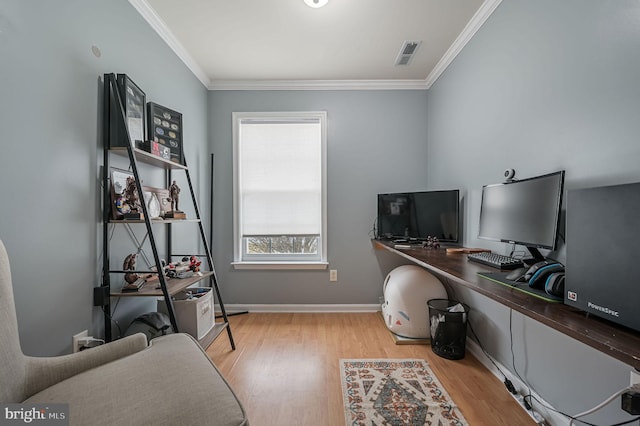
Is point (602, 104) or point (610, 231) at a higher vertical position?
point (602, 104)

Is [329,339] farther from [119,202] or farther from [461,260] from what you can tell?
[119,202]

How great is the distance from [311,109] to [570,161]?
2.33 metres

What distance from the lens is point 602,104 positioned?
43.8 inches

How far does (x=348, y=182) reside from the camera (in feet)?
9.94

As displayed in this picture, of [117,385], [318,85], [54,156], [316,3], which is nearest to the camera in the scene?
[117,385]

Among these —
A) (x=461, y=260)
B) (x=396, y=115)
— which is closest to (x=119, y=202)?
(x=461, y=260)

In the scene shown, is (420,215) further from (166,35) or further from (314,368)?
(166,35)

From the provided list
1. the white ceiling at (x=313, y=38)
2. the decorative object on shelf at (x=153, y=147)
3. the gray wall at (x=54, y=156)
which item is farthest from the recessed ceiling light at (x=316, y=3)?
the decorative object on shelf at (x=153, y=147)

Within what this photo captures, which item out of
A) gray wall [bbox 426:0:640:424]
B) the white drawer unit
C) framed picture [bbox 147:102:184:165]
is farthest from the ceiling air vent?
the white drawer unit

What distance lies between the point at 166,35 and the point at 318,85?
1.46m

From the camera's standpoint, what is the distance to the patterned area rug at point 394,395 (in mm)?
1441

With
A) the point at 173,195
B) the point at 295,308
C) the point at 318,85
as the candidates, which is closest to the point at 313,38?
the point at 318,85

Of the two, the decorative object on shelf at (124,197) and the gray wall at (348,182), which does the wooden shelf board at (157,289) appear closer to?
the decorative object on shelf at (124,197)

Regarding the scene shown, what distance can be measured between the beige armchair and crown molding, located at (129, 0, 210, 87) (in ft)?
5.99
